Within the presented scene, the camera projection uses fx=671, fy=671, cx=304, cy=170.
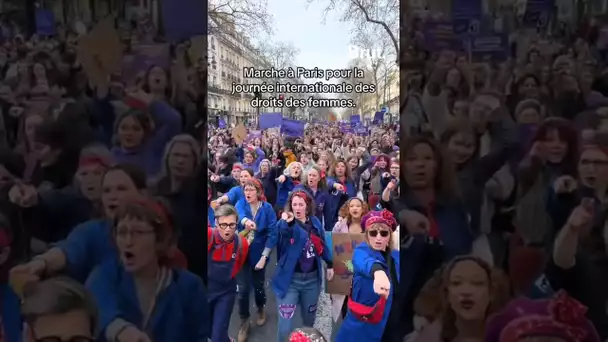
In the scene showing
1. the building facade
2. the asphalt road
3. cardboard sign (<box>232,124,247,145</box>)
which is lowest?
the asphalt road

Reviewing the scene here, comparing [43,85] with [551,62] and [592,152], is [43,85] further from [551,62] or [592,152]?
[592,152]

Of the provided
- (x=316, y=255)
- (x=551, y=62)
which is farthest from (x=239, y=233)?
(x=551, y=62)

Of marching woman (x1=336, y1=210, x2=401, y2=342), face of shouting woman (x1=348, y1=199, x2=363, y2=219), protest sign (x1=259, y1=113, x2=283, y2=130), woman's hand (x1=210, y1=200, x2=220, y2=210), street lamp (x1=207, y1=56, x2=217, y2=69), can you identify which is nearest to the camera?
street lamp (x1=207, y1=56, x2=217, y2=69)

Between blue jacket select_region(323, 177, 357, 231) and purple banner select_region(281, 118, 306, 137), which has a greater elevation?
purple banner select_region(281, 118, 306, 137)

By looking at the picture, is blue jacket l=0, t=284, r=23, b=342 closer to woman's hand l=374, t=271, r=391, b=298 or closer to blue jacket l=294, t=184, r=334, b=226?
woman's hand l=374, t=271, r=391, b=298

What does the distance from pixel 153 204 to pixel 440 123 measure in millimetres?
923

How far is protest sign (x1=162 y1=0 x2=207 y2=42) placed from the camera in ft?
6.77

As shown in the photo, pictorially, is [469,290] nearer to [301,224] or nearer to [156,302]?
[156,302]

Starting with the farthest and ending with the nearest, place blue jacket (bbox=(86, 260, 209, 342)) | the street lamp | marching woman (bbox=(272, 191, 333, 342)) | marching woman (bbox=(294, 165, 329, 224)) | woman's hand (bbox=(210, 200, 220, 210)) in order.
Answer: marching woman (bbox=(294, 165, 329, 224)) < marching woman (bbox=(272, 191, 333, 342)) < woman's hand (bbox=(210, 200, 220, 210)) < the street lamp < blue jacket (bbox=(86, 260, 209, 342))

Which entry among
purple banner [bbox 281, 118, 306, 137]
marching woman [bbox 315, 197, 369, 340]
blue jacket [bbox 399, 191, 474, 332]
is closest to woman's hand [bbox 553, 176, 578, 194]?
blue jacket [bbox 399, 191, 474, 332]

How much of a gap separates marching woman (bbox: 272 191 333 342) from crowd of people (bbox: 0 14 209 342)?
1403 millimetres

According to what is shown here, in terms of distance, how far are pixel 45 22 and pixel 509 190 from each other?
4.97 feet

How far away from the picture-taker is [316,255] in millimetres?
3520

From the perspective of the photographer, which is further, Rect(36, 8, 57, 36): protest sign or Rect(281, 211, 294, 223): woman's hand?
Rect(281, 211, 294, 223): woman's hand
